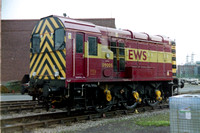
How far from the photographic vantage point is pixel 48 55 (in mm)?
8883

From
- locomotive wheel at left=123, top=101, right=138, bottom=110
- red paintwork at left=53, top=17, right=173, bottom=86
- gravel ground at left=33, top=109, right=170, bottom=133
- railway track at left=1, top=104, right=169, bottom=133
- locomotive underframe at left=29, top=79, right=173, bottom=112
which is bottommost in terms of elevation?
gravel ground at left=33, top=109, right=170, bottom=133

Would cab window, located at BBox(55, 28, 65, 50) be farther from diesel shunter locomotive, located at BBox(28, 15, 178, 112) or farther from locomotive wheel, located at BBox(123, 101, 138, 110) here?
locomotive wheel, located at BBox(123, 101, 138, 110)

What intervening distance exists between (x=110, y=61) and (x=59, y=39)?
8.25 feet

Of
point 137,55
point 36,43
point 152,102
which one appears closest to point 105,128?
point 36,43

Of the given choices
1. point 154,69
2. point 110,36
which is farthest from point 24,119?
point 154,69

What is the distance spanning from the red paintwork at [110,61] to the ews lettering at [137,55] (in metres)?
0.11

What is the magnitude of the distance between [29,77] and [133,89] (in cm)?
500

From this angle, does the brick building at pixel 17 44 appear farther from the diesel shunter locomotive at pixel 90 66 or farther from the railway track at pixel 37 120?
the railway track at pixel 37 120

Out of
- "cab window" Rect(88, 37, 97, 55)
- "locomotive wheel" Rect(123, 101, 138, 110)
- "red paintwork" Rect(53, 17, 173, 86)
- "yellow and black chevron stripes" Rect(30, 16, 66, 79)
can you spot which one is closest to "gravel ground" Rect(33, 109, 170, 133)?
"red paintwork" Rect(53, 17, 173, 86)

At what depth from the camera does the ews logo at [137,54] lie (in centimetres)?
1103

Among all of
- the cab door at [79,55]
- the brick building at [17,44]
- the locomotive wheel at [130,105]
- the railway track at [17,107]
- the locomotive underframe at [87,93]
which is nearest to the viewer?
the locomotive underframe at [87,93]

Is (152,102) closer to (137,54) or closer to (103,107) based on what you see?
(137,54)

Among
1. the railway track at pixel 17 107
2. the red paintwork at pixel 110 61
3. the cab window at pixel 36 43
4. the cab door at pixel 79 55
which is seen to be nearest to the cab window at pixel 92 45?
the red paintwork at pixel 110 61

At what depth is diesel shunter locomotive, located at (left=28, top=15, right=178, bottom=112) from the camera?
8.26 metres
